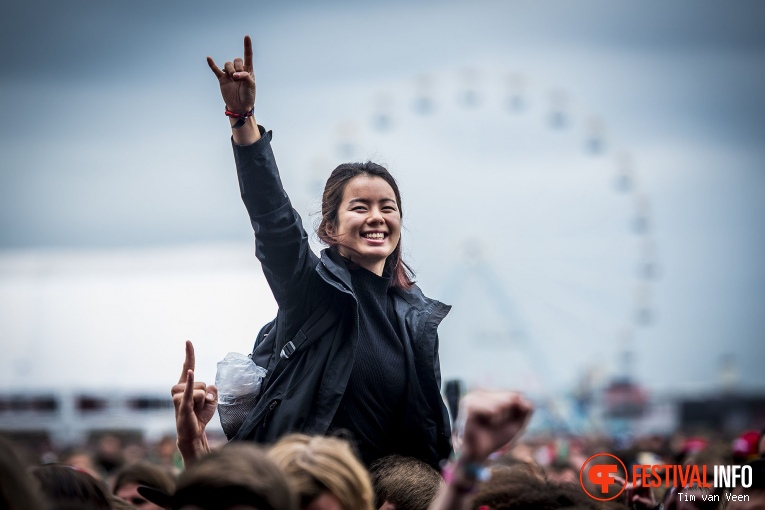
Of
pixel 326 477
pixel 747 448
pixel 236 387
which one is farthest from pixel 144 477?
pixel 747 448

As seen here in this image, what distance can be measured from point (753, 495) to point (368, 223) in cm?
171

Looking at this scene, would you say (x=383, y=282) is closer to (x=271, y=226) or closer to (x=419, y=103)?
(x=271, y=226)

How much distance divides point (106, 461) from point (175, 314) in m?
16.8

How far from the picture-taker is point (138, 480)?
19.9 ft

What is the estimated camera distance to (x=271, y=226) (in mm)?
4285

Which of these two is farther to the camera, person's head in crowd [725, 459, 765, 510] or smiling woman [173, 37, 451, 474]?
person's head in crowd [725, 459, 765, 510]

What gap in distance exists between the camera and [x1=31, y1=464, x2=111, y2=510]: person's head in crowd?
12.3 feet

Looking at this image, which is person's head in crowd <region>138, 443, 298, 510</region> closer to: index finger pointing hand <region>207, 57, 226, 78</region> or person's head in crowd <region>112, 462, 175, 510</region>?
index finger pointing hand <region>207, 57, 226, 78</region>

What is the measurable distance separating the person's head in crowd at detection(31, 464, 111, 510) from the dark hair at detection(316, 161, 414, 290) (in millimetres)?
1346

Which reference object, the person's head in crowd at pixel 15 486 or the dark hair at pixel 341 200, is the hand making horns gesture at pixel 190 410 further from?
the person's head in crowd at pixel 15 486

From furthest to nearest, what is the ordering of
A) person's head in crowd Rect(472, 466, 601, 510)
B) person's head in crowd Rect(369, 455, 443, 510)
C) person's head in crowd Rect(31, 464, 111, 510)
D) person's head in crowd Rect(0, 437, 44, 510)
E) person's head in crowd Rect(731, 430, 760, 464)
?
person's head in crowd Rect(731, 430, 760, 464)
person's head in crowd Rect(369, 455, 443, 510)
person's head in crowd Rect(31, 464, 111, 510)
person's head in crowd Rect(472, 466, 601, 510)
person's head in crowd Rect(0, 437, 44, 510)

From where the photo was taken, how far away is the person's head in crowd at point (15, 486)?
2826 millimetres

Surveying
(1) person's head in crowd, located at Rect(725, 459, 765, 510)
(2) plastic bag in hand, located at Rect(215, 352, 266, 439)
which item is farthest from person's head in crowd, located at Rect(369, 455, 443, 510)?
(1) person's head in crowd, located at Rect(725, 459, 765, 510)

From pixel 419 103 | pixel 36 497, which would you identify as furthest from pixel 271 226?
pixel 419 103
